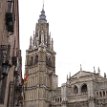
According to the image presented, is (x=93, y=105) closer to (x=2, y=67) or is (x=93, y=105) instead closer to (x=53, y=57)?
(x=53, y=57)

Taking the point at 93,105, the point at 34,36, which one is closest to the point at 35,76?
the point at 34,36

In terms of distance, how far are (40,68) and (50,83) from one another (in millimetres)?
4100

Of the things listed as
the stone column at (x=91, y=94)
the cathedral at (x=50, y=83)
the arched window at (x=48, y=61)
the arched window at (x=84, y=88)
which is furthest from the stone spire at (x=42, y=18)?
the stone column at (x=91, y=94)

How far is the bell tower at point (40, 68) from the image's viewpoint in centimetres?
5609

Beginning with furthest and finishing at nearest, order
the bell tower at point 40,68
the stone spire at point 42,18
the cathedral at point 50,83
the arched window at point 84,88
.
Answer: the stone spire at point 42,18 < the bell tower at point 40,68 < the arched window at point 84,88 < the cathedral at point 50,83

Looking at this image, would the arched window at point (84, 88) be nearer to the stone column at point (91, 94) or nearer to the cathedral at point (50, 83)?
the cathedral at point (50, 83)

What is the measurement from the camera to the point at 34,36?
2559 inches

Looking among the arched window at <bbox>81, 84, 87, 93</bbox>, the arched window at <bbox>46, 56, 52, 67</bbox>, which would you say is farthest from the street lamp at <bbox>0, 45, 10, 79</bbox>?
the arched window at <bbox>46, 56, 52, 67</bbox>

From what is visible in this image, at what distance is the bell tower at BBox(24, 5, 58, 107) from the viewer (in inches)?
2208

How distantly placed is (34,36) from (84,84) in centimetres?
1936

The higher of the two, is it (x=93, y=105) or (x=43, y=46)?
(x=43, y=46)

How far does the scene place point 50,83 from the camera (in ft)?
193

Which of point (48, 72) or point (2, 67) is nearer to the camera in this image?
point (2, 67)

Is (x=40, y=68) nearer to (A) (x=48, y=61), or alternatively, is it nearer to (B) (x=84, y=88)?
(A) (x=48, y=61)
